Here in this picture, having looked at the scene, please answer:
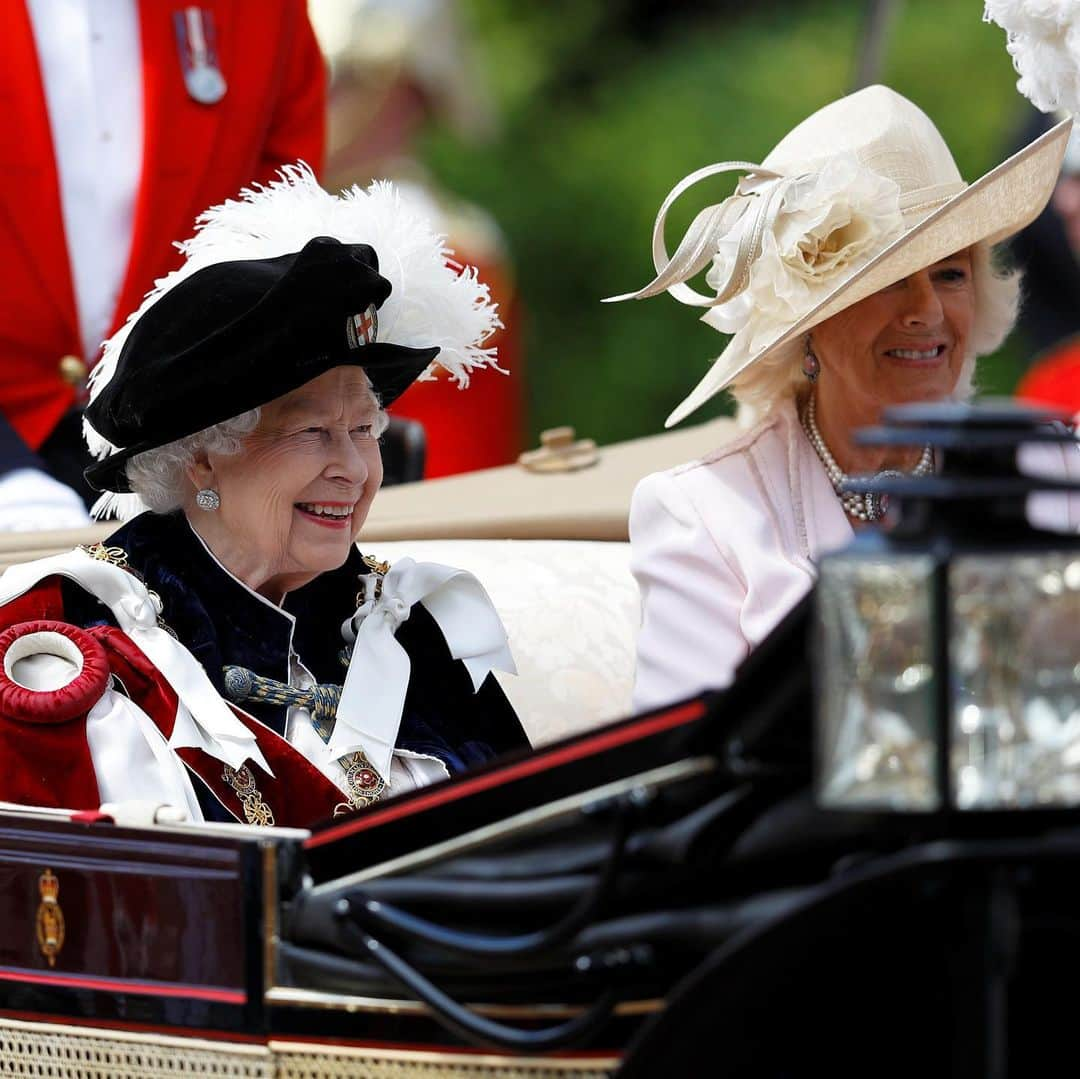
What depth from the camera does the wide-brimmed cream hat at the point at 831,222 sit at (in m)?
2.38

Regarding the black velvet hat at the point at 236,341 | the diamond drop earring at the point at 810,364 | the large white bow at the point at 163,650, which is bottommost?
the large white bow at the point at 163,650

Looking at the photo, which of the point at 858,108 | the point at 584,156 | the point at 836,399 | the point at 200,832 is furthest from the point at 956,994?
the point at 584,156

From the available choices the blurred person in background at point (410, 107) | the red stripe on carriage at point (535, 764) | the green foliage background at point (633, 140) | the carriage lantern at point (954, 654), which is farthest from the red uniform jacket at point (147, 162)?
the green foliage background at point (633, 140)

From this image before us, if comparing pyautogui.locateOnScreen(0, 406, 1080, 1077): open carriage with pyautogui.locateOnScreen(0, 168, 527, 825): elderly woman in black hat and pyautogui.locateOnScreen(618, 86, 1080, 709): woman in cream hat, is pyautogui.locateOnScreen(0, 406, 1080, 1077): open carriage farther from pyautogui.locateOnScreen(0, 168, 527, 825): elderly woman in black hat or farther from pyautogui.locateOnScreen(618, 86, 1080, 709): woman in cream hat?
pyautogui.locateOnScreen(618, 86, 1080, 709): woman in cream hat

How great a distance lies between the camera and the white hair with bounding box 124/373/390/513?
2.33 meters

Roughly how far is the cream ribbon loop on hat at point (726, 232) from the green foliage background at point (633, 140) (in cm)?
562

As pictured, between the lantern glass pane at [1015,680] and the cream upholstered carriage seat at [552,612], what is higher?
the cream upholstered carriage seat at [552,612]

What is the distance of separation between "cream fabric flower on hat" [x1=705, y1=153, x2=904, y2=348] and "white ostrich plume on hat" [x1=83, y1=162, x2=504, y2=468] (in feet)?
1.04

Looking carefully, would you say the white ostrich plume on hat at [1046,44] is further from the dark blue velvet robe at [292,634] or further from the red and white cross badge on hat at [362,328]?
the dark blue velvet robe at [292,634]

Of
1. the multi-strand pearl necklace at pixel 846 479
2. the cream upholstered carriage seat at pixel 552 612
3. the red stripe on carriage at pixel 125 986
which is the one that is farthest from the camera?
the cream upholstered carriage seat at pixel 552 612

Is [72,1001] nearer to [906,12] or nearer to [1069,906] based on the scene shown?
[1069,906]

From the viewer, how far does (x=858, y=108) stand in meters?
2.56

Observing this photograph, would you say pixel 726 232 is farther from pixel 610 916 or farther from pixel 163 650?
pixel 610 916

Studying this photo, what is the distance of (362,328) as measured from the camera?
2.33m
